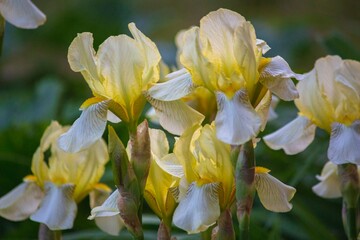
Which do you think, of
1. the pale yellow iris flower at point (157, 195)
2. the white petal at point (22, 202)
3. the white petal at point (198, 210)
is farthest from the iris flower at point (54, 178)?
the white petal at point (198, 210)

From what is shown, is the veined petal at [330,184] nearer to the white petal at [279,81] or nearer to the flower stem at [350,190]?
the flower stem at [350,190]

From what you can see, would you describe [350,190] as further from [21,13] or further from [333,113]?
[21,13]

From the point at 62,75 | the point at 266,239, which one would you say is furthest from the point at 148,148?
the point at 62,75

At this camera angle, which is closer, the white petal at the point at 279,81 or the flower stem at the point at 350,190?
the white petal at the point at 279,81

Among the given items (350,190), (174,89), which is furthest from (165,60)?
(174,89)

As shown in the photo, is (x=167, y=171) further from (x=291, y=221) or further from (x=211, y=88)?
(x=291, y=221)

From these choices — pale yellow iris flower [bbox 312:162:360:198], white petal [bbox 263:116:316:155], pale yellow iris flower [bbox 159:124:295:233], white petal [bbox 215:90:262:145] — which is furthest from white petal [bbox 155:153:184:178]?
pale yellow iris flower [bbox 312:162:360:198]
